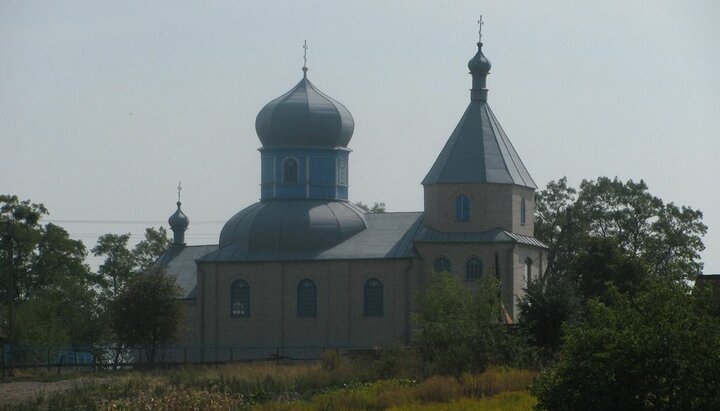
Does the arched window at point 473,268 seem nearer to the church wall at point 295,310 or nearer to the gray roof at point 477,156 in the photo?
the church wall at point 295,310

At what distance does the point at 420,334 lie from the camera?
45.0m

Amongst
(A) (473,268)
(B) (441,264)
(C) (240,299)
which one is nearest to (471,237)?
(A) (473,268)

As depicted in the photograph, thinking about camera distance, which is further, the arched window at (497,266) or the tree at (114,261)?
the tree at (114,261)

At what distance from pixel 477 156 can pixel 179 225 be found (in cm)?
1623

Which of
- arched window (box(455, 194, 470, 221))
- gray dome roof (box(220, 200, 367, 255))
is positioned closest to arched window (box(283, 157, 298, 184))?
gray dome roof (box(220, 200, 367, 255))

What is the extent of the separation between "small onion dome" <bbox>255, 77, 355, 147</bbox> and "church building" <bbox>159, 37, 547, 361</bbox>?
2.0 inches

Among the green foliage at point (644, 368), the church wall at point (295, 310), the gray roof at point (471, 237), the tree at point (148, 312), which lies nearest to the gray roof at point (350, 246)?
the church wall at point (295, 310)

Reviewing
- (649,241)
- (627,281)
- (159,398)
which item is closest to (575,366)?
(159,398)

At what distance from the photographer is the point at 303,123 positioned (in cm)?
6581

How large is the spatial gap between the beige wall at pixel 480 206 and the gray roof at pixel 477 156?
0.24m

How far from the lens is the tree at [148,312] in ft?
198

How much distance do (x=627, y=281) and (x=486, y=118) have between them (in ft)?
35.6

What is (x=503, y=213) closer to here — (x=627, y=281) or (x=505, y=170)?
(x=505, y=170)

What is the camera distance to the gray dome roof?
63312 millimetres
